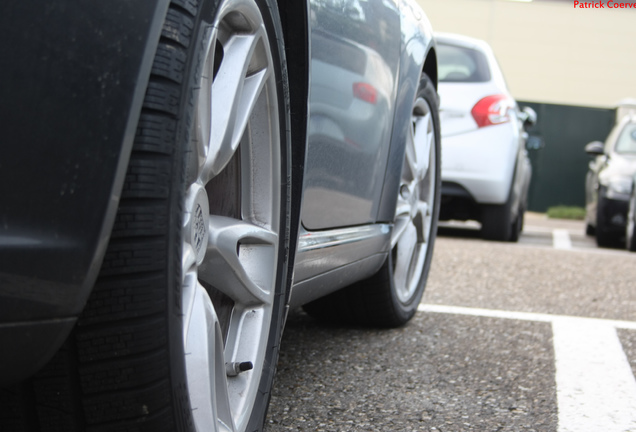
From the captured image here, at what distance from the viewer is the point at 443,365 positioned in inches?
102

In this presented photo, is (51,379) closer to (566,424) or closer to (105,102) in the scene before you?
(105,102)

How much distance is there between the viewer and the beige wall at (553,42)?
20.8 m

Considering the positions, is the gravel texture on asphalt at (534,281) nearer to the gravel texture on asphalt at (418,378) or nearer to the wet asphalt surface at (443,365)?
the wet asphalt surface at (443,365)

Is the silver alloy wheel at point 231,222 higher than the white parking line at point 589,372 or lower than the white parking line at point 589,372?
higher

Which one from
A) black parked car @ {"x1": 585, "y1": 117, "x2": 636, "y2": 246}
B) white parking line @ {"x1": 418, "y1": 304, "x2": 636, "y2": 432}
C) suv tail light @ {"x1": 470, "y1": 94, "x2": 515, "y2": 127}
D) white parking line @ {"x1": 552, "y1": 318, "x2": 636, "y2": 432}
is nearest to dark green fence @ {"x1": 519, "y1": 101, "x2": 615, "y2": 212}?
black parked car @ {"x1": 585, "y1": 117, "x2": 636, "y2": 246}

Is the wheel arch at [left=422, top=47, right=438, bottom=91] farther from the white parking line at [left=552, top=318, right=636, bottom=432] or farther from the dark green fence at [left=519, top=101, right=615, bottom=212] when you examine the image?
the dark green fence at [left=519, top=101, right=615, bottom=212]

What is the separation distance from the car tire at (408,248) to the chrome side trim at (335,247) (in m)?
0.26

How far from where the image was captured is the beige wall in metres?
20.8

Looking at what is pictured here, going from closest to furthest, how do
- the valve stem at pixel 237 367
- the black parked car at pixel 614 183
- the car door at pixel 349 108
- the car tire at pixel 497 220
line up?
the valve stem at pixel 237 367 → the car door at pixel 349 108 → the car tire at pixel 497 220 → the black parked car at pixel 614 183

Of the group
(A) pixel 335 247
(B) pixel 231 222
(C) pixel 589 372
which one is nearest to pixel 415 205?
(C) pixel 589 372

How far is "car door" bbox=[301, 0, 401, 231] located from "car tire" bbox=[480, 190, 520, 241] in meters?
4.83

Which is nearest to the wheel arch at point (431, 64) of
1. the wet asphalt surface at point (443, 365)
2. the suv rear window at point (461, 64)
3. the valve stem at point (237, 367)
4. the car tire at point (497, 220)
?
the wet asphalt surface at point (443, 365)

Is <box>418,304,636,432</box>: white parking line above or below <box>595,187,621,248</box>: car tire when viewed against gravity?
above
